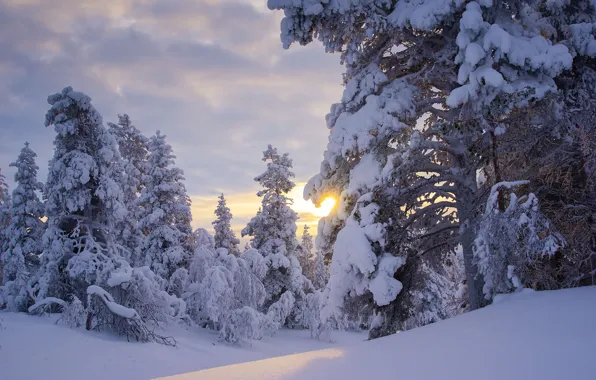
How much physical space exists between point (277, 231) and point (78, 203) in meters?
14.1

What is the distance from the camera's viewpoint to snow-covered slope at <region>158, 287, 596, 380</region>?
3602 mm

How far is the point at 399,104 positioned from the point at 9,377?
10204 mm

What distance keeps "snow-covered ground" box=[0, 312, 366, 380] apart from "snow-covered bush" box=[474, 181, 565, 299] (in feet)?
30.7

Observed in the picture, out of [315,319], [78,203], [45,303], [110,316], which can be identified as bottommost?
[315,319]

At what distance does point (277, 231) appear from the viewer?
2728 centimetres

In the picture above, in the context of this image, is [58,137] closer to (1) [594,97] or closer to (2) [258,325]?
(2) [258,325]

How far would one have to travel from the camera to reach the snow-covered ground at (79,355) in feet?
30.5

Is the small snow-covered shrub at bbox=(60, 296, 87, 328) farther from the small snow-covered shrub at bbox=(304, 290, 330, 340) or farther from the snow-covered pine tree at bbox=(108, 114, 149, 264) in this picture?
the small snow-covered shrub at bbox=(304, 290, 330, 340)

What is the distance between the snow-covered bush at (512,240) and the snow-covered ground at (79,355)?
369 inches

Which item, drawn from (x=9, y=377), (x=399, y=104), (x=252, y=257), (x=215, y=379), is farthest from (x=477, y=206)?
(x=252, y=257)

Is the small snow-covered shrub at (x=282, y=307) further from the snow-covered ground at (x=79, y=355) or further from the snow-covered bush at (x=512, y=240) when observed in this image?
the snow-covered bush at (x=512, y=240)

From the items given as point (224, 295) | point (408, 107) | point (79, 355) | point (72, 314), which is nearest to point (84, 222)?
point (72, 314)

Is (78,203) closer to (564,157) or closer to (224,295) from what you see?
(224,295)

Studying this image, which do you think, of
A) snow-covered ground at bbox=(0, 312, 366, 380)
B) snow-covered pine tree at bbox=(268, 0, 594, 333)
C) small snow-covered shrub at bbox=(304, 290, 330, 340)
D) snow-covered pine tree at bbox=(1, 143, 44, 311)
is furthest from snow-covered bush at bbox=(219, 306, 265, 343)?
snow-covered pine tree at bbox=(268, 0, 594, 333)
